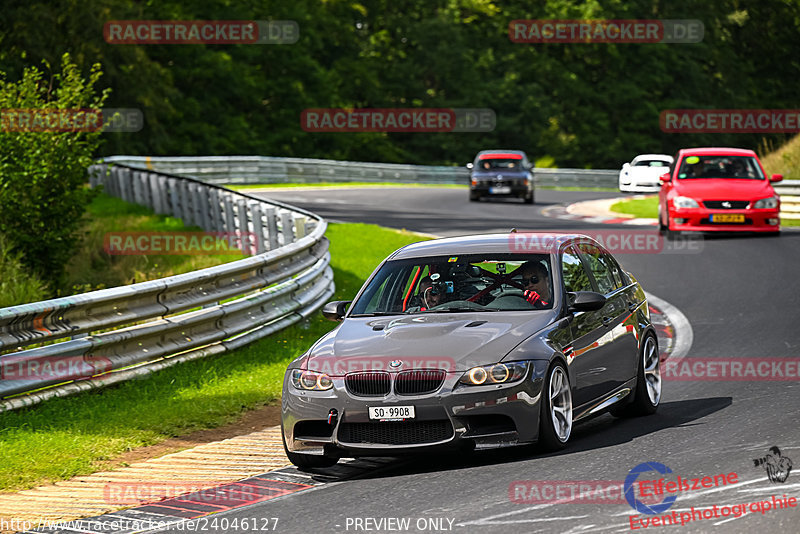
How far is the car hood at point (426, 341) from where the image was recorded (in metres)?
7.97

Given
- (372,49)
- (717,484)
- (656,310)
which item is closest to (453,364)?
(717,484)

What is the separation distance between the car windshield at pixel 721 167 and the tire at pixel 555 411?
16666mm

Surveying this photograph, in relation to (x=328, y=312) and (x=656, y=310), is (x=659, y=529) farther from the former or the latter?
(x=656, y=310)

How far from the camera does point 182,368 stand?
38.5 feet

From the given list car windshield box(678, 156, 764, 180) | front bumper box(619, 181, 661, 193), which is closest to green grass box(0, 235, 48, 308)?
car windshield box(678, 156, 764, 180)

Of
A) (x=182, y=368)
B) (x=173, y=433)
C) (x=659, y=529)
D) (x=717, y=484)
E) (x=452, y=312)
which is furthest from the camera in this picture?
(x=182, y=368)

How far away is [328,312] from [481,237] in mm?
1495

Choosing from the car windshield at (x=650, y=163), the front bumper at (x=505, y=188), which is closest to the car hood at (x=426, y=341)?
the front bumper at (x=505, y=188)

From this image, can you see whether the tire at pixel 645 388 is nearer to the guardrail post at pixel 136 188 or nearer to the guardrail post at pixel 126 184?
the guardrail post at pixel 136 188

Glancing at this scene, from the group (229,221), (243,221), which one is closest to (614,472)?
(243,221)

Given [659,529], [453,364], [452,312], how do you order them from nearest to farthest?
1. [659,529]
2. [453,364]
3. [452,312]

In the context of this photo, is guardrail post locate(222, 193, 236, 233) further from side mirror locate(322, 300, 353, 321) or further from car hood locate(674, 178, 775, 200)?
side mirror locate(322, 300, 353, 321)

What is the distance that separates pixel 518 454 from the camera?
8258mm

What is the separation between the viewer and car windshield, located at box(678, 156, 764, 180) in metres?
24.3
